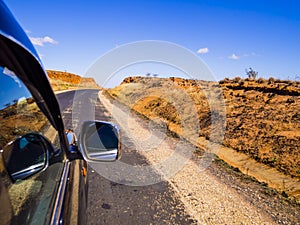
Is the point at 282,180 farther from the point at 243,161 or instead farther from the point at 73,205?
the point at 73,205

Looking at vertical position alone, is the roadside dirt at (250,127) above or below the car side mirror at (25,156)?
below

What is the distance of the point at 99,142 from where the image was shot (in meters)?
1.77

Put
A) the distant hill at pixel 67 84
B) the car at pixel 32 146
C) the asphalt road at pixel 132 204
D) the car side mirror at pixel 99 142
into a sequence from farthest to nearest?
the distant hill at pixel 67 84, the asphalt road at pixel 132 204, the car side mirror at pixel 99 142, the car at pixel 32 146

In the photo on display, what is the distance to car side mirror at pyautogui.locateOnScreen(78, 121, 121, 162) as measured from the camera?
1.64 metres

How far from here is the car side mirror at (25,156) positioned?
0.87 m

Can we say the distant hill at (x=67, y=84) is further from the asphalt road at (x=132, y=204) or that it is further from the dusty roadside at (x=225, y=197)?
the asphalt road at (x=132, y=204)

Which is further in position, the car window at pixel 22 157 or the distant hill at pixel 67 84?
the distant hill at pixel 67 84

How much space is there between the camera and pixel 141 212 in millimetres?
3287

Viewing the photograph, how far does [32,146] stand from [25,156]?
121mm

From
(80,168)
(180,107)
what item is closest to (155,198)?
(80,168)

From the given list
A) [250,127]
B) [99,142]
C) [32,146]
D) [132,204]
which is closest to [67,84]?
[250,127]

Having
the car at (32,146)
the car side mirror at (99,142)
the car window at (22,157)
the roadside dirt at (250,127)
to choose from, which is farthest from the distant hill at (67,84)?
the car window at (22,157)

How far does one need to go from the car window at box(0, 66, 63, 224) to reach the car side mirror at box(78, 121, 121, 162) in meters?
0.23

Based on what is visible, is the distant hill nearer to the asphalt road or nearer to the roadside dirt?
the roadside dirt
